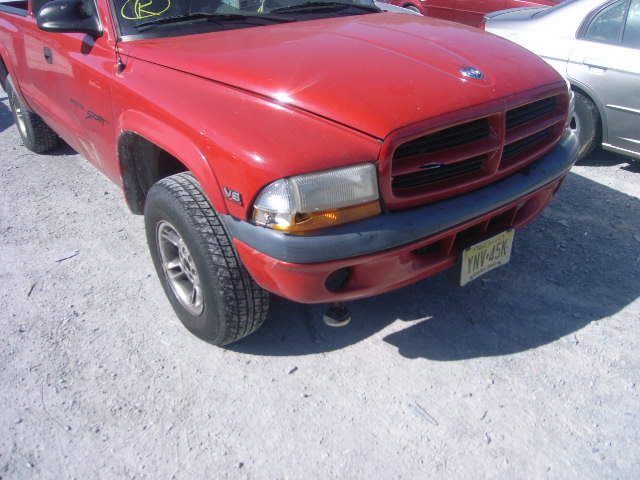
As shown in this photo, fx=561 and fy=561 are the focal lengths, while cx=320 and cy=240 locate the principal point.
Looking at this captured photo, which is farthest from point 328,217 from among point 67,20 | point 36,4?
point 36,4

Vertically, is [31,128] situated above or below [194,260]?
below

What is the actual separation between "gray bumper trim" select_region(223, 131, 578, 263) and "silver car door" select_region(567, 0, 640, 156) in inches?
92.3

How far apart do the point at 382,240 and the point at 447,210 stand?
34cm

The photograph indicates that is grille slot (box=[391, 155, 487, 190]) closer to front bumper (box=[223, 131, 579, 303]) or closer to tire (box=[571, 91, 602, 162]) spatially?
Result: front bumper (box=[223, 131, 579, 303])

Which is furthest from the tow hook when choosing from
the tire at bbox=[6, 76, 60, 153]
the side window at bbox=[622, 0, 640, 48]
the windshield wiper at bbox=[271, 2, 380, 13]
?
the tire at bbox=[6, 76, 60, 153]

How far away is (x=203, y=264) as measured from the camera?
2.35 metres

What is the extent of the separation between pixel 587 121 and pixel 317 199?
3.26 m

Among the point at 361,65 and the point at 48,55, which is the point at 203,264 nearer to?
the point at 361,65

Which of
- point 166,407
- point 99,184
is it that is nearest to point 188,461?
point 166,407

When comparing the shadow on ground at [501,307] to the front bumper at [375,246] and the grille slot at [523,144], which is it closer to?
the front bumper at [375,246]

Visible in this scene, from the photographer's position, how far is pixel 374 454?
216cm

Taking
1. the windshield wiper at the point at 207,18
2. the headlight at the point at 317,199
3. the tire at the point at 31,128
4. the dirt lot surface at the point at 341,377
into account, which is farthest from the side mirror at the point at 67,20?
the tire at the point at 31,128

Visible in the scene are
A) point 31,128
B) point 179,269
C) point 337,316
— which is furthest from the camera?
point 31,128

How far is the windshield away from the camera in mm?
2900
